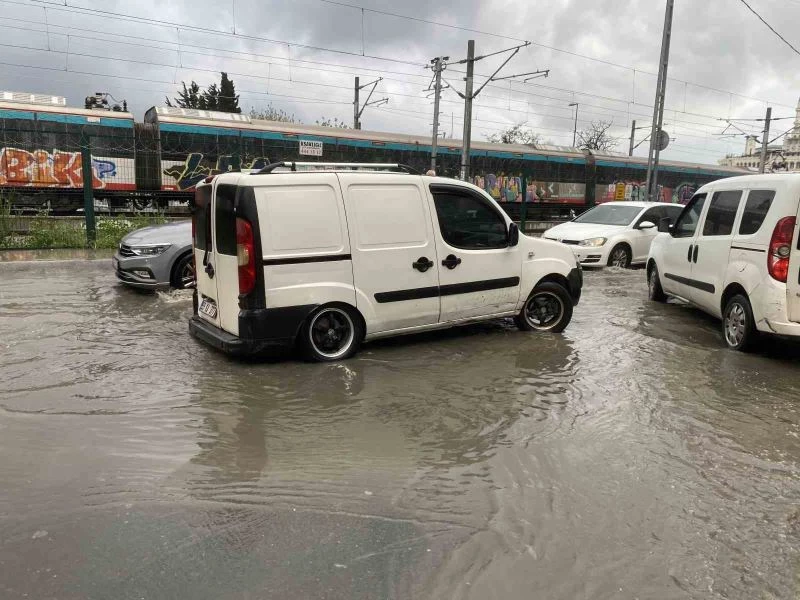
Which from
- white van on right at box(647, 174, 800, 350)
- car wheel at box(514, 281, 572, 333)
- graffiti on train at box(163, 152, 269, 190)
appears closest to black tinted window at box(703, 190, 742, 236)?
white van on right at box(647, 174, 800, 350)

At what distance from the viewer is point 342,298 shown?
17.8ft

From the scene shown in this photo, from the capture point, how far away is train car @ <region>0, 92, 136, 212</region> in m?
17.9

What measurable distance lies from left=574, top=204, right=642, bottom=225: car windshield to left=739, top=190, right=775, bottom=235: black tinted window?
7.03 m

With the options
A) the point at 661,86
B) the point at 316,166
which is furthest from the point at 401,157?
the point at 316,166

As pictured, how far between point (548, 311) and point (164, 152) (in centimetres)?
1723

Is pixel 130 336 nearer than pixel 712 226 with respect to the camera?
Yes

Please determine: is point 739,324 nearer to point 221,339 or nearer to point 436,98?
point 221,339

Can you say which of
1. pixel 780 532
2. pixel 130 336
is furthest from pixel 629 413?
pixel 130 336

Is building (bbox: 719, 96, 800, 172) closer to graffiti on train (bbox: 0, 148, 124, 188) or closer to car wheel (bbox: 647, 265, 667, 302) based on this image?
car wheel (bbox: 647, 265, 667, 302)

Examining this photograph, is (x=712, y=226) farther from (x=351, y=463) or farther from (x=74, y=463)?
(x=74, y=463)

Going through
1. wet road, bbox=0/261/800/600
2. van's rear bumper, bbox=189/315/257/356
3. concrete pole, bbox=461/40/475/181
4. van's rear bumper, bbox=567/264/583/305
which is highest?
concrete pole, bbox=461/40/475/181

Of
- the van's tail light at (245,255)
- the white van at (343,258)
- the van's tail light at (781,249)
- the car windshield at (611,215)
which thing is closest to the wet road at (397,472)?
the white van at (343,258)

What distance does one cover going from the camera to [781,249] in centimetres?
566

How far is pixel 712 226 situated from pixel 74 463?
668cm
